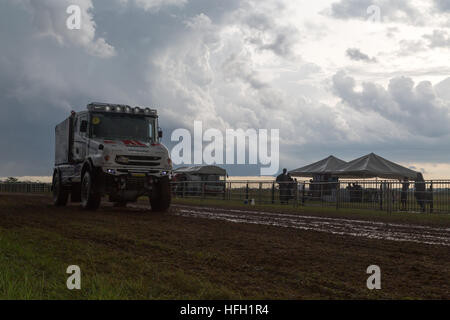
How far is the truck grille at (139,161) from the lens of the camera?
580 inches

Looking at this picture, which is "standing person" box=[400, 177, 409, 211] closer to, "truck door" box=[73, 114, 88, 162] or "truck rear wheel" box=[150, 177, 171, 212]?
"truck rear wheel" box=[150, 177, 171, 212]

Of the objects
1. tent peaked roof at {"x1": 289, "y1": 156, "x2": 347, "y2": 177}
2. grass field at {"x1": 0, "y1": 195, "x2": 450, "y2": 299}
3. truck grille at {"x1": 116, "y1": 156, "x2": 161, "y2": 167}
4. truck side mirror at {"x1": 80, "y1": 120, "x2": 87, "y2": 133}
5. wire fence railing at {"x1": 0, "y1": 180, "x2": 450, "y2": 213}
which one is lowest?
→ grass field at {"x1": 0, "y1": 195, "x2": 450, "y2": 299}

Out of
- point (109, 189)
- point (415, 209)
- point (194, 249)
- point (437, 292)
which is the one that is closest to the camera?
point (437, 292)

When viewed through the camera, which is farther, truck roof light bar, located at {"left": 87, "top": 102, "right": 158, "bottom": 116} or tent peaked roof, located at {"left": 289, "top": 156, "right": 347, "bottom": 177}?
tent peaked roof, located at {"left": 289, "top": 156, "right": 347, "bottom": 177}

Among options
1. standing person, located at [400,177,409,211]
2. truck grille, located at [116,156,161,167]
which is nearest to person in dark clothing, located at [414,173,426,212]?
standing person, located at [400,177,409,211]

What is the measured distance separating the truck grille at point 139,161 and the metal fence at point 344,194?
8.95 metres

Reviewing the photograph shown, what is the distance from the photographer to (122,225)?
36.6ft

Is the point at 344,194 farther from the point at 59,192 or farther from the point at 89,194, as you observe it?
the point at 59,192

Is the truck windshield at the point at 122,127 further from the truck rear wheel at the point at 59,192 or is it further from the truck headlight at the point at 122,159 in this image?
the truck rear wheel at the point at 59,192

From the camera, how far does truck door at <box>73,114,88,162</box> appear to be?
1545 cm

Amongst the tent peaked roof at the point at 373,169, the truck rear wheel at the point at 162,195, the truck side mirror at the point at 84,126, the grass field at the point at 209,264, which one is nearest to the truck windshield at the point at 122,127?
the truck side mirror at the point at 84,126
